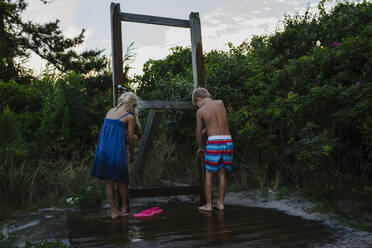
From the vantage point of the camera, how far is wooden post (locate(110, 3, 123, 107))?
4.98 m

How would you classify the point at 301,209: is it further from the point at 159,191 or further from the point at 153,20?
the point at 153,20

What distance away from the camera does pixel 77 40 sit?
16469 mm

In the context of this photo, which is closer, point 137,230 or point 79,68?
point 137,230

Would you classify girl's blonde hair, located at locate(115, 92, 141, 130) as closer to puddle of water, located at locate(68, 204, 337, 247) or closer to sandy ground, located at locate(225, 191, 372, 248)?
puddle of water, located at locate(68, 204, 337, 247)

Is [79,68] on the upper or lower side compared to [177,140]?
upper

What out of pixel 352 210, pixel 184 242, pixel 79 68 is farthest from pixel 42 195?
pixel 79 68

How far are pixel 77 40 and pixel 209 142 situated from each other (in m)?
13.6

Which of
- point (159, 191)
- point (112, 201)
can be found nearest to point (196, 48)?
point (159, 191)

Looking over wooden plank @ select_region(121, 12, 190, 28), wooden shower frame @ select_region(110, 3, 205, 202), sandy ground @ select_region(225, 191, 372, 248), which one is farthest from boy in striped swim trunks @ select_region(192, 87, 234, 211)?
wooden plank @ select_region(121, 12, 190, 28)

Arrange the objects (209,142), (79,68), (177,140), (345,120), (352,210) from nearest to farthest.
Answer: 1. (352,210)
2. (345,120)
3. (209,142)
4. (177,140)
5. (79,68)

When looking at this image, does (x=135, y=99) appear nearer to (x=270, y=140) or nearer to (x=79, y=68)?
(x=270, y=140)

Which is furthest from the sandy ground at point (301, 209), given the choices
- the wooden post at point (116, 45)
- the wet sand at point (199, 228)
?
the wooden post at point (116, 45)

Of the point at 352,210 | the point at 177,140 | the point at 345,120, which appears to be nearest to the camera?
the point at 352,210

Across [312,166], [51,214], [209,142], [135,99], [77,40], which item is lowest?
[51,214]
